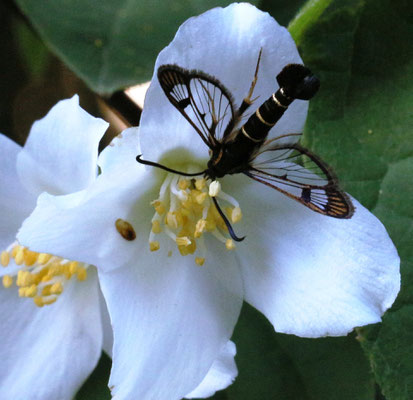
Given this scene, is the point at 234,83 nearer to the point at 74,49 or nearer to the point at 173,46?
the point at 173,46

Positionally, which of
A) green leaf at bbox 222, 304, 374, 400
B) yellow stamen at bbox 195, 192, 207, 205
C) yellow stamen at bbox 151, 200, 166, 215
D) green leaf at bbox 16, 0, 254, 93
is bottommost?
green leaf at bbox 222, 304, 374, 400

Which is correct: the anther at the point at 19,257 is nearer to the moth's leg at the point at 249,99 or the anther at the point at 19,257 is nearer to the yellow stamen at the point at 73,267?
the yellow stamen at the point at 73,267

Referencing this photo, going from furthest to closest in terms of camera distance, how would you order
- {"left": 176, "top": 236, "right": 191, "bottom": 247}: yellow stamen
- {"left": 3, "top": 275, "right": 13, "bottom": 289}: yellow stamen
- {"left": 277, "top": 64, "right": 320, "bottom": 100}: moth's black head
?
{"left": 3, "top": 275, "right": 13, "bottom": 289}: yellow stamen
{"left": 176, "top": 236, "right": 191, "bottom": 247}: yellow stamen
{"left": 277, "top": 64, "right": 320, "bottom": 100}: moth's black head

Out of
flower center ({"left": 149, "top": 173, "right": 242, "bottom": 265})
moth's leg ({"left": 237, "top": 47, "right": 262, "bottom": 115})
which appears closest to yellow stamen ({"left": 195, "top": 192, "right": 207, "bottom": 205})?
flower center ({"left": 149, "top": 173, "right": 242, "bottom": 265})

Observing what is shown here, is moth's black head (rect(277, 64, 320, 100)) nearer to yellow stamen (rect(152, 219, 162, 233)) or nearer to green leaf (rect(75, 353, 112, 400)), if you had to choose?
yellow stamen (rect(152, 219, 162, 233))

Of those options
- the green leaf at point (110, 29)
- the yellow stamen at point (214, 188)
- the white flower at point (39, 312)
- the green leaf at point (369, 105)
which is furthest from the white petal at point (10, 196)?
the green leaf at point (369, 105)

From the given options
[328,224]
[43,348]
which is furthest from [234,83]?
[43,348]
